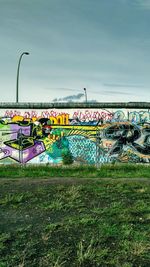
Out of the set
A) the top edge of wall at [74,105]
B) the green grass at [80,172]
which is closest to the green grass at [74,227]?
the green grass at [80,172]

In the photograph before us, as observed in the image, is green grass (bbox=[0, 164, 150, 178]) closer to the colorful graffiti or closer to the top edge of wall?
the colorful graffiti

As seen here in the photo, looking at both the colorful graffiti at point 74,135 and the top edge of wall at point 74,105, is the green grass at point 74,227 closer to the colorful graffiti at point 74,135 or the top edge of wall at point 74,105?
the colorful graffiti at point 74,135

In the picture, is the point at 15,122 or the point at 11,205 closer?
the point at 11,205

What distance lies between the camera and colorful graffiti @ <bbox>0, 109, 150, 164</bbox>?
1888cm

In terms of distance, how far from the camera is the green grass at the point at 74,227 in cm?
522

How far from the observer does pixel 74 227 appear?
653 cm

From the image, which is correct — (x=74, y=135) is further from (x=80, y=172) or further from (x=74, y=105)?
(x=80, y=172)

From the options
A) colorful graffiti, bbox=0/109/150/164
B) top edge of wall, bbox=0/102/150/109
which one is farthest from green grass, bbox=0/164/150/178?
top edge of wall, bbox=0/102/150/109

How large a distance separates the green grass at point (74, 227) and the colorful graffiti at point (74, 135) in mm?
8935

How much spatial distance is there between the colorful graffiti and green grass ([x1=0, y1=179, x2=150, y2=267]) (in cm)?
894

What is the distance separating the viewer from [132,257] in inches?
209

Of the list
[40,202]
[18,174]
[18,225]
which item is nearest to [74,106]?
[18,174]

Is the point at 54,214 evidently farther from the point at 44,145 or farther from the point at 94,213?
the point at 44,145

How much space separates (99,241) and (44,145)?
1356cm
